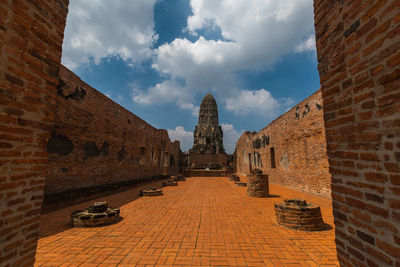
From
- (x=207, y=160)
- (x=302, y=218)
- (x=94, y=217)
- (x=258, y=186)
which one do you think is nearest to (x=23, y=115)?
(x=94, y=217)

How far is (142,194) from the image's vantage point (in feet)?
26.9

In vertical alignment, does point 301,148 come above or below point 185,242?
above

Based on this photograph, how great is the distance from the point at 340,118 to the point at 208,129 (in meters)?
45.9

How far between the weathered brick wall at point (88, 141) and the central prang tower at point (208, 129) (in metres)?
31.5

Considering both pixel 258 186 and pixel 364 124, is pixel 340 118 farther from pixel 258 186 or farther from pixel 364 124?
pixel 258 186

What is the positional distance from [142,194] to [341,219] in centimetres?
786

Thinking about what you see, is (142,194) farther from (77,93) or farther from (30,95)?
(30,95)

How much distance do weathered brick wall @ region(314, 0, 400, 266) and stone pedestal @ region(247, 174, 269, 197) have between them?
5752mm

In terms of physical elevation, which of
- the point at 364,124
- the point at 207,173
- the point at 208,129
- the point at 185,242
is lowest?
the point at 207,173

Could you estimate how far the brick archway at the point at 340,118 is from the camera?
1413 millimetres

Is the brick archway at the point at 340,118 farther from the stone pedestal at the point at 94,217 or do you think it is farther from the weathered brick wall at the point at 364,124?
the stone pedestal at the point at 94,217

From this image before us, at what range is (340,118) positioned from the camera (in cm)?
188

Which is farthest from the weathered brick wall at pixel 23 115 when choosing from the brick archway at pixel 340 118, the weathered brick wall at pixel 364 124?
the weathered brick wall at pixel 364 124

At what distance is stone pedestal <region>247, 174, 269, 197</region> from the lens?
24.7 ft
